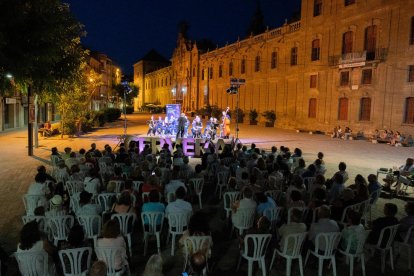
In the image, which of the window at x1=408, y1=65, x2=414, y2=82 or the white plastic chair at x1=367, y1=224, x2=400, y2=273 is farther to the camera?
the window at x1=408, y1=65, x2=414, y2=82

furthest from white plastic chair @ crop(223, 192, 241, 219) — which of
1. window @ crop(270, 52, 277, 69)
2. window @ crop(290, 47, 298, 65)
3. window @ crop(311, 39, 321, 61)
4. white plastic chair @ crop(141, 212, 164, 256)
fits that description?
window @ crop(270, 52, 277, 69)

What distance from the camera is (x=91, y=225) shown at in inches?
246

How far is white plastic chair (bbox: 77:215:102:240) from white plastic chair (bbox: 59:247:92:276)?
1344mm

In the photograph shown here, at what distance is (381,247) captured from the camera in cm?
601

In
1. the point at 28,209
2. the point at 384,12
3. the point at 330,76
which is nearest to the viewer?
the point at 28,209

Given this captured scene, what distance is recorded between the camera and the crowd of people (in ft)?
16.9

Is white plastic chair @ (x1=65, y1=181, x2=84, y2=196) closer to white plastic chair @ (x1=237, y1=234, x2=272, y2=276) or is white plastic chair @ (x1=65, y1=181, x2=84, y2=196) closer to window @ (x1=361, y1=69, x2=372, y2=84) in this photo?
white plastic chair @ (x1=237, y1=234, x2=272, y2=276)

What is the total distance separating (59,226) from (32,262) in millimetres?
1541

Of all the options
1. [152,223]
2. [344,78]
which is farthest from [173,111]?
[152,223]

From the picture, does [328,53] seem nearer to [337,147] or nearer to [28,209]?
[337,147]

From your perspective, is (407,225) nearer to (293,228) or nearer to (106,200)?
(293,228)

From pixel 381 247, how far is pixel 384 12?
26414 millimetres

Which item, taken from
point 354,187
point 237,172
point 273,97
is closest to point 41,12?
point 237,172

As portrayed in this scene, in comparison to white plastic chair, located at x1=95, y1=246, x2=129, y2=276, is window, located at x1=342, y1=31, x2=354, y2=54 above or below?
above
